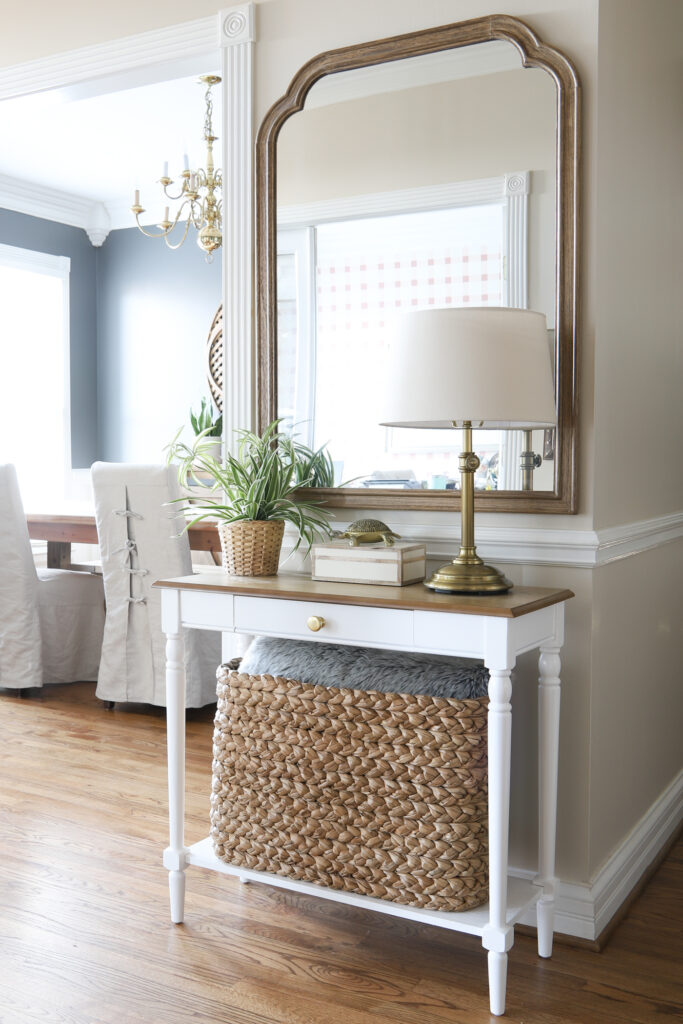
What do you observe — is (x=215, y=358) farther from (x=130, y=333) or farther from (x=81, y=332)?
(x=81, y=332)

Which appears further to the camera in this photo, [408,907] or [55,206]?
[55,206]

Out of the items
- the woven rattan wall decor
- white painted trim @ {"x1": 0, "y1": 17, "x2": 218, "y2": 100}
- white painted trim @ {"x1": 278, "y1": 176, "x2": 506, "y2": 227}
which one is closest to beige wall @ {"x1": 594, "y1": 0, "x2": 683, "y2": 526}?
white painted trim @ {"x1": 278, "y1": 176, "x2": 506, "y2": 227}

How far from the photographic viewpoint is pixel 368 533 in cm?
217

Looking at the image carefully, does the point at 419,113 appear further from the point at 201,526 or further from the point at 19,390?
the point at 19,390

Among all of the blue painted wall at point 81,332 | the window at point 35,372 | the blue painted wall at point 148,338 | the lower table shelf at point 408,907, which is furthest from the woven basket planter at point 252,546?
the blue painted wall at point 81,332

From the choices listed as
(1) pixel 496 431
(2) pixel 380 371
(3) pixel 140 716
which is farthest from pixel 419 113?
(3) pixel 140 716

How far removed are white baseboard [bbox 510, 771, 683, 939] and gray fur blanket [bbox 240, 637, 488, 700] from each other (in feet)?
1.83

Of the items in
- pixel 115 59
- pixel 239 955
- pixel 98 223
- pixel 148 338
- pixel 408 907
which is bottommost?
pixel 239 955

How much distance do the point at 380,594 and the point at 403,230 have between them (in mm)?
931

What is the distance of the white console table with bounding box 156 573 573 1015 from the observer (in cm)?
185

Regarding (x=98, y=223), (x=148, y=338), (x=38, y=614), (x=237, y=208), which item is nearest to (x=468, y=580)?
(x=237, y=208)

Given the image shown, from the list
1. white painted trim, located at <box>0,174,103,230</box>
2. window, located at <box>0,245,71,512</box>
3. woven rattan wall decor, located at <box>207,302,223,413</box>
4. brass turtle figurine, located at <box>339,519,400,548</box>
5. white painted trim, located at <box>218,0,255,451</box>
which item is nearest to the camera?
brass turtle figurine, located at <box>339,519,400,548</box>

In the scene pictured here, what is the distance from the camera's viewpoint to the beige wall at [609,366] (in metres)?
2.16

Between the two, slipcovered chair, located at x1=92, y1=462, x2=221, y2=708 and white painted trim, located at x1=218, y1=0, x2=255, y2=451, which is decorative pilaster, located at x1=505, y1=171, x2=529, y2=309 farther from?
slipcovered chair, located at x1=92, y1=462, x2=221, y2=708
